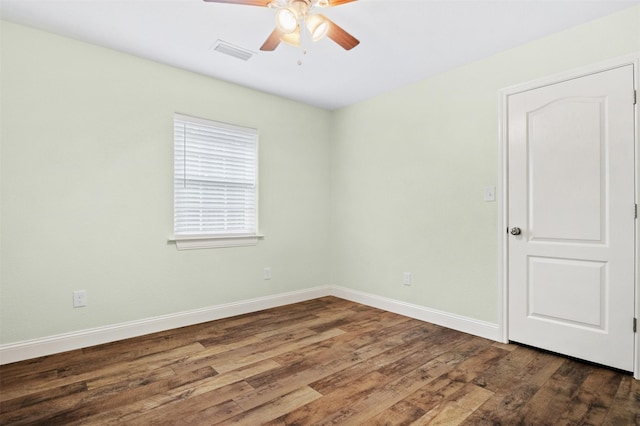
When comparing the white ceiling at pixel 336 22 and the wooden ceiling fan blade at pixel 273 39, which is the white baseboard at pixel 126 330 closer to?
Result: the white ceiling at pixel 336 22

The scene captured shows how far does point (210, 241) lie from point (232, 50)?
1848 millimetres

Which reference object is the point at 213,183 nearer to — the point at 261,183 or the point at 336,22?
the point at 261,183

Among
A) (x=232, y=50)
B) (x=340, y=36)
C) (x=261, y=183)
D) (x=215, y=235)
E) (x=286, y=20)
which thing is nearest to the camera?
(x=286, y=20)

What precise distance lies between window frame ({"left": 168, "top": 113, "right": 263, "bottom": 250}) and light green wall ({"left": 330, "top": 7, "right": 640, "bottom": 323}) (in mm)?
1190

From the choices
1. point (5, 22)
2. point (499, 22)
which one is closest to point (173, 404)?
point (5, 22)

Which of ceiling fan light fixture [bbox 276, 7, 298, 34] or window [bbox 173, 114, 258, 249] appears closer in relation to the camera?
ceiling fan light fixture [bbox 276, 7, 298, 34]

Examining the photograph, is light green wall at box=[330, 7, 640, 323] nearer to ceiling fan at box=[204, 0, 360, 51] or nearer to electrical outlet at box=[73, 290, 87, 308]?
ceiling fan at box=[204, 0, 360, 51]

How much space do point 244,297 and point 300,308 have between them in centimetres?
67

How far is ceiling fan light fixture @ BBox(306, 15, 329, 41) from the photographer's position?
6.59ft

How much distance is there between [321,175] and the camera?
179 inches

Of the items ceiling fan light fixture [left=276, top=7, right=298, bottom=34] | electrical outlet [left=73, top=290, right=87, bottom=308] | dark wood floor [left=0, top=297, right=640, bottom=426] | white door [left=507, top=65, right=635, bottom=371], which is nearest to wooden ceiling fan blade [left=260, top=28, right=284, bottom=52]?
ceiling fan light fixture [left=276, top=7, right=298, bottom=34]

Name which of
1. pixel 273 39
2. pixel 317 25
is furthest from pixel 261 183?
pixel 317 25

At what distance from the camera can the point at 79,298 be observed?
9.05 feet

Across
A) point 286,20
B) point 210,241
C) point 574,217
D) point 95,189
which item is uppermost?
point 286,20
